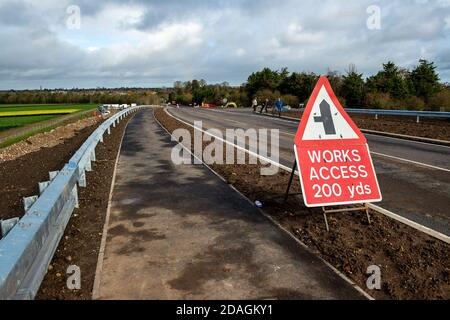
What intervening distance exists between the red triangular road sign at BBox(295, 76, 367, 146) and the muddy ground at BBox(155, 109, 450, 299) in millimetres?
1268

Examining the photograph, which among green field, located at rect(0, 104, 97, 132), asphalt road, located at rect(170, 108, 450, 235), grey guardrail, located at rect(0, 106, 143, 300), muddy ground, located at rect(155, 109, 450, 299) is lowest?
muddy ground, located at rect(155, 109, 450, 299)

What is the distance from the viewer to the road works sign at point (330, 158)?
6.42 meters

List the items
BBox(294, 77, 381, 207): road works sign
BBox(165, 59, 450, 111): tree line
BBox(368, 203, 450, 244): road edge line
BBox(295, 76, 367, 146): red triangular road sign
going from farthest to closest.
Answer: BBox(165, 59, 450, 111): tree line → BBox(295, 76, 367, 146): red triangular road sign → BBox(294, 77, 381, 207): road works sign → BBox(368, 203, 450, 244): road edge line

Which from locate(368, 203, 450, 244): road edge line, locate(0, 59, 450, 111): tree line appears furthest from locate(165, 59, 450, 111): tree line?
locate(368, 203, 450, 244): road edge line

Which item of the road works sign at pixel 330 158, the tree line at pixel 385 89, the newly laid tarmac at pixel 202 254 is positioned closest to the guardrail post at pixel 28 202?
the newly laid tarmac at pixel 202 254

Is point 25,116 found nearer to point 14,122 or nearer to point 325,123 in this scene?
point 14,122

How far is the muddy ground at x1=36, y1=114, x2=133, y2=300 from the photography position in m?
4.25

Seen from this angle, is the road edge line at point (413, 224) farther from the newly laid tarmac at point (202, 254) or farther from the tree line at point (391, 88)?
the tree line at point (391, 88)

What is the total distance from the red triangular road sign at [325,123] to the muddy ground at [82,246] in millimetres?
3667

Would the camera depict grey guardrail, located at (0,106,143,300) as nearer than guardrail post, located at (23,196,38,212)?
Yes

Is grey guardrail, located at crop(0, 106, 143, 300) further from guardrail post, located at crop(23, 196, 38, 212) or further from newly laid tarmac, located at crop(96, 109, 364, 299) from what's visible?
newly laid tarmac, located at crop(96, 109, 364, 299)
